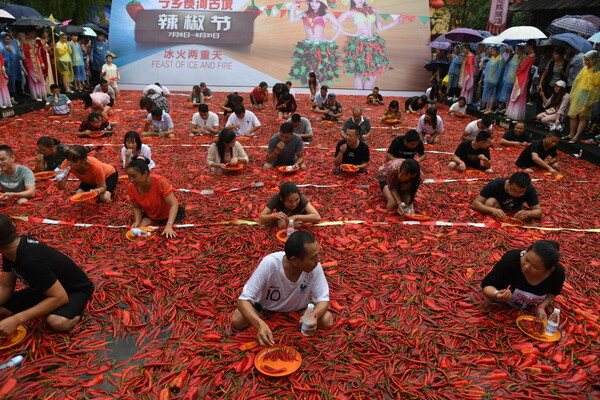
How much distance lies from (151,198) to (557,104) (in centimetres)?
1202

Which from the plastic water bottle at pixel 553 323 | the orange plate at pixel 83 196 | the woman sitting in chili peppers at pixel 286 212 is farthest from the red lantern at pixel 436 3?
the plastic water bottle at pixel 553 323

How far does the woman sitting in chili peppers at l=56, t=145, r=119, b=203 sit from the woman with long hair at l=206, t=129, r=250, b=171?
1672 millimetres

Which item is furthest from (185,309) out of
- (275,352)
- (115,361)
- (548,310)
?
(548,310)

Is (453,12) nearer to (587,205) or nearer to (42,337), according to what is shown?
(587,205)

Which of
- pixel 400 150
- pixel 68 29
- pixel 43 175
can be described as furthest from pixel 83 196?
pixel 68 29

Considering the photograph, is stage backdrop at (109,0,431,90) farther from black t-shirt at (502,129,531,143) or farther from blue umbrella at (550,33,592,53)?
black t-shirt at (502,129,531,143)

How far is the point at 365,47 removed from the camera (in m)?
21.4

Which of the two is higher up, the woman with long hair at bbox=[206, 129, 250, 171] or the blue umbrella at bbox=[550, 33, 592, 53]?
the blue umbrella at bbox=[550, 33, 592, 53]

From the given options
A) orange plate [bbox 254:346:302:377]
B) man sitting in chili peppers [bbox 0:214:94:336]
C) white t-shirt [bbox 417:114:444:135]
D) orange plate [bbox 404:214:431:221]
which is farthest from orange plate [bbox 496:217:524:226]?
man sitting in chili peppers [bbox 0:214:94:336]

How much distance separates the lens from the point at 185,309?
3668 millimetres

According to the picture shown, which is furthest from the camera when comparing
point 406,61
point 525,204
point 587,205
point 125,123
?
point 406,61

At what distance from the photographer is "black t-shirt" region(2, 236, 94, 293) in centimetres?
288

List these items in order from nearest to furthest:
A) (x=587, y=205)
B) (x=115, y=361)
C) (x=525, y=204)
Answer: (x=115, y=361) < (x=525, y=204) < (x=587, y=205)

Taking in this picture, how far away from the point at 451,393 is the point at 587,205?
16.7 feet
